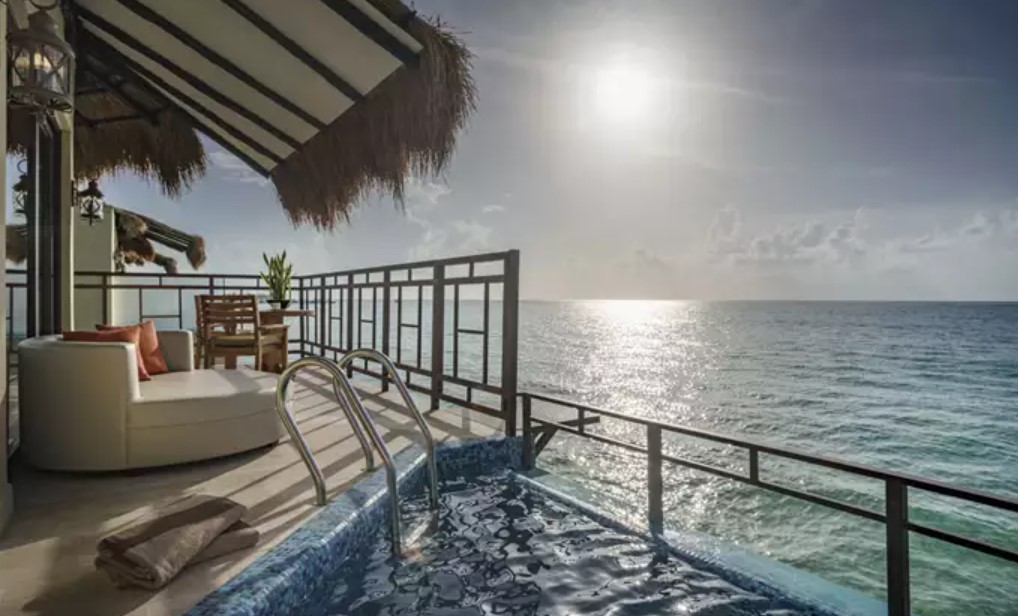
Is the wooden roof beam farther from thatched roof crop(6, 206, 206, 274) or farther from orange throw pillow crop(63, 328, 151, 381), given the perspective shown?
thatched roof crop(6, 206, 206, 274)

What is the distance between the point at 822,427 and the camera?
13.1 meters

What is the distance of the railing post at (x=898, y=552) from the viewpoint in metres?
1.70

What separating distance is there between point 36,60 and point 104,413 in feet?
5.09

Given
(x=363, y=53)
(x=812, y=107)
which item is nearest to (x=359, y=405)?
(x=363, y=53)

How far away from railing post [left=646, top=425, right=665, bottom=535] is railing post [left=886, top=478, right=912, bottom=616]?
2.86ft

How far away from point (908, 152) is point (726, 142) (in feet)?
28.7

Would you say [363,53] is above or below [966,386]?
above

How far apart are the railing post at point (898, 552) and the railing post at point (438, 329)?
119 inches

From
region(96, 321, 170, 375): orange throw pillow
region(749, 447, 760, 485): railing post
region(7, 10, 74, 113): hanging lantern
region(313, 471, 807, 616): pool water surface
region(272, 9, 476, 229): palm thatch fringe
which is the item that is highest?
region(272, 9, 476, 229): palm thatch fringe

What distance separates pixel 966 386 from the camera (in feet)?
60.1

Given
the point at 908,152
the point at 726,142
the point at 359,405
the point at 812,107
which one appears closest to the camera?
the point at 359,405

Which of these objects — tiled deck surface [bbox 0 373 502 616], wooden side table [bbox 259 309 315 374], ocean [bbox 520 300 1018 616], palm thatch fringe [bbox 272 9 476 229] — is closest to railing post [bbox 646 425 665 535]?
ocean [bbox 520 300 1018 616]

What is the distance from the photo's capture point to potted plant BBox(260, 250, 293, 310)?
5.96 metres

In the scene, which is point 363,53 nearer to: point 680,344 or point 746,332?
point 680,344
